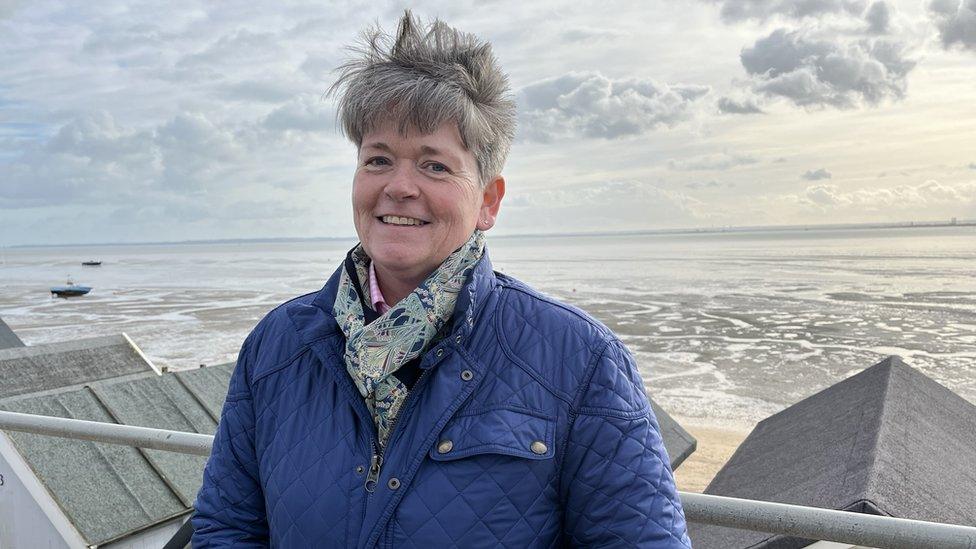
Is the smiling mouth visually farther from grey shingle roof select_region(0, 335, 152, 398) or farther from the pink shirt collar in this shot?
grey shingle roof select_region(0, 335, 152, 398)

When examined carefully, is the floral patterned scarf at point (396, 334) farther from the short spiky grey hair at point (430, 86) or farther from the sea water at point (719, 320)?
the sea water at point (719, 320)

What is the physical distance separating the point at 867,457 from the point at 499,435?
465 centimetres

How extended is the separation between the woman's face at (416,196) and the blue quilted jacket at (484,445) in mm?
155

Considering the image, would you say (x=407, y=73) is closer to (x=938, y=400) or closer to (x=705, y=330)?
(x=938, y=400)

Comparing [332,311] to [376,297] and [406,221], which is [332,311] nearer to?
[376,297]

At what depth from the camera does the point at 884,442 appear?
5.74 metres

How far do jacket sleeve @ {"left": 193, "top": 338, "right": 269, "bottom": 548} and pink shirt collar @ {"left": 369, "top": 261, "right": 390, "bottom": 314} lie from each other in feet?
1.50

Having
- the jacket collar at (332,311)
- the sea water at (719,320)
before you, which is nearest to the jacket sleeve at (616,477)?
the jacket collar at (332,311)

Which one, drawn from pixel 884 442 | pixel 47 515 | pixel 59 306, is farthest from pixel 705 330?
pixel 59 306

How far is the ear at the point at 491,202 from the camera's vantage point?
7.17ft

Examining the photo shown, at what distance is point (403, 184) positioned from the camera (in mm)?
2018

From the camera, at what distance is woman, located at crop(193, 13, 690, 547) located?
180 centimetres

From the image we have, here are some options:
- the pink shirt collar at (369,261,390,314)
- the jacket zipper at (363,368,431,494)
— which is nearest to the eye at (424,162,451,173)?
the pink shirt collar at (369,261,390,314)

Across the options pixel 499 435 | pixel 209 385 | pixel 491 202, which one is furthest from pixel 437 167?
pixel 209 385
